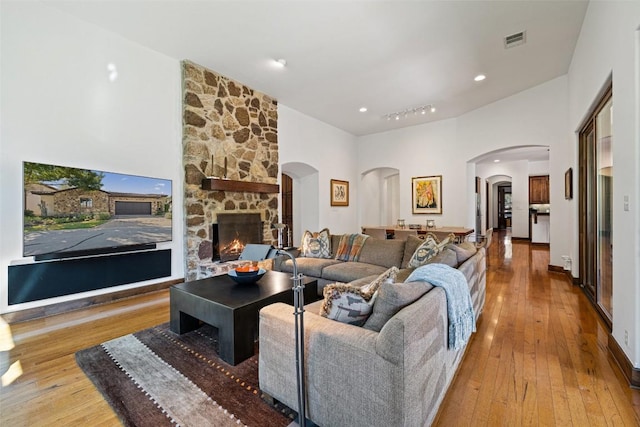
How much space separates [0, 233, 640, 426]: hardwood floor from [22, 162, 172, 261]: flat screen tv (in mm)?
786

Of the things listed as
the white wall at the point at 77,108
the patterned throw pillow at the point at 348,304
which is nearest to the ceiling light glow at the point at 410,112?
the white wall at the point at 77,108

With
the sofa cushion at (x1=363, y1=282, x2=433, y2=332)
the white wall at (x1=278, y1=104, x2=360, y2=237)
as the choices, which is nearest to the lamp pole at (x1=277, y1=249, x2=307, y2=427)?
the sofa cushion at (x1=363, y1=282, x2=433, y2=332)

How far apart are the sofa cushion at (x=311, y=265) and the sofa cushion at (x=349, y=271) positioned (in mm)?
108

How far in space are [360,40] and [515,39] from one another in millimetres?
2082

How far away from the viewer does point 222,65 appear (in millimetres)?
4492

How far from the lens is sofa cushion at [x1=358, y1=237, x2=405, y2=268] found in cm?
390

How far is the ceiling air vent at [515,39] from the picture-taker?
377cm

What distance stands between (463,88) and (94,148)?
19.2ft

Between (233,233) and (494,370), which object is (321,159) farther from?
(494,370)

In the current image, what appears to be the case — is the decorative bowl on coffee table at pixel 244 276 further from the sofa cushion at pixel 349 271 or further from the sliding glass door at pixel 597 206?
the sliding glass door at pixel 597 206

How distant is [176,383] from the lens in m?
2.01

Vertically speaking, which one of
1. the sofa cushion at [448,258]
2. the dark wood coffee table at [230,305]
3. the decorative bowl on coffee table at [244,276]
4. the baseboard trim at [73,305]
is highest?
the sofa cushion at [448,258]

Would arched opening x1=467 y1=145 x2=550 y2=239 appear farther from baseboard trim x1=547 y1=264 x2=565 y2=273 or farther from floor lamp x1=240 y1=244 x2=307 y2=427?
floor lamp x1=240 y1=244 x2=307 y2=427

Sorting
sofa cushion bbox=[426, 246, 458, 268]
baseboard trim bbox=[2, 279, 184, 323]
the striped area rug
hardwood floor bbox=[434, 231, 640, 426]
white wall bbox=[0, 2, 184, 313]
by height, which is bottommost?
hardwood floor bbox=[434, 231, 640, 426]
